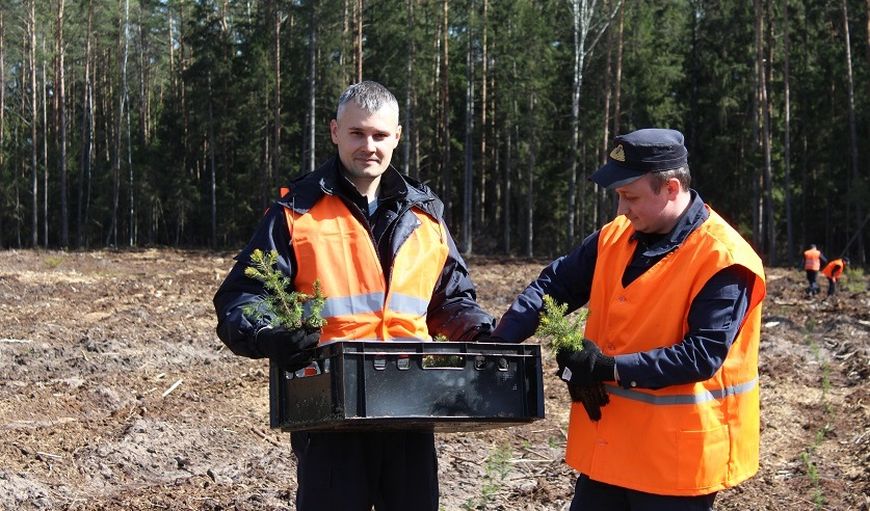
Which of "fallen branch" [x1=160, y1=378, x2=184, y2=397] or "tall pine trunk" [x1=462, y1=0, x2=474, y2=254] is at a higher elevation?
"tall pine trunk" [x1=462, y1=0, x2=474, y2=254]

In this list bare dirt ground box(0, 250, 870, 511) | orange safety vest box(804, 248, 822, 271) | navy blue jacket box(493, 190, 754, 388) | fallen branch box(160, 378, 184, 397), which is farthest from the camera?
orange safety vest box(804, 248, 822, 271)

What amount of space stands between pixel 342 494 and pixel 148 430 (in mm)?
4853

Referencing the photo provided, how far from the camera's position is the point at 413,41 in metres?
36.7

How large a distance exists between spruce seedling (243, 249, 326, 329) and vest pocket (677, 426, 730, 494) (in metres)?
1.14

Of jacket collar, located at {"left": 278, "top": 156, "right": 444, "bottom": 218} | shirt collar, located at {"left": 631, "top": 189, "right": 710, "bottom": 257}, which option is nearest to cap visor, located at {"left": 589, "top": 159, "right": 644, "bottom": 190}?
shirt collar, located at {"left": 631, "top": 189, "right": 710, "bottom": 257}

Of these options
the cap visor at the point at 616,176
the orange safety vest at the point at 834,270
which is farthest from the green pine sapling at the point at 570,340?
the orange safety vest at the point at 834,270

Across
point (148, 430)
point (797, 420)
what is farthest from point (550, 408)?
point (148, 430)

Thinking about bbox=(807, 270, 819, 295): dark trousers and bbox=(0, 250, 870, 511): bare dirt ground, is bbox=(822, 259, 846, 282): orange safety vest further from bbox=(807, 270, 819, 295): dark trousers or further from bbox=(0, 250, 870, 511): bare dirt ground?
bbox=(0, 250, 870, 511): bare dirt ground

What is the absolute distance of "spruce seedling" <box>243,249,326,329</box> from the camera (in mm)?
3230

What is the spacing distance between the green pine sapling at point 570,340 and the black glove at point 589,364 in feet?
0.07

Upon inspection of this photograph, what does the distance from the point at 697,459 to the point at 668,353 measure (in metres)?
0.33

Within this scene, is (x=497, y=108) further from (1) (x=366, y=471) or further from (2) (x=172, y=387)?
(1) (x=366, y=471)

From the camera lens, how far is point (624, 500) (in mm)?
3408

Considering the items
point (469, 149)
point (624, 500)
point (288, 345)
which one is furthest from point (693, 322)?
point (469, 149)
